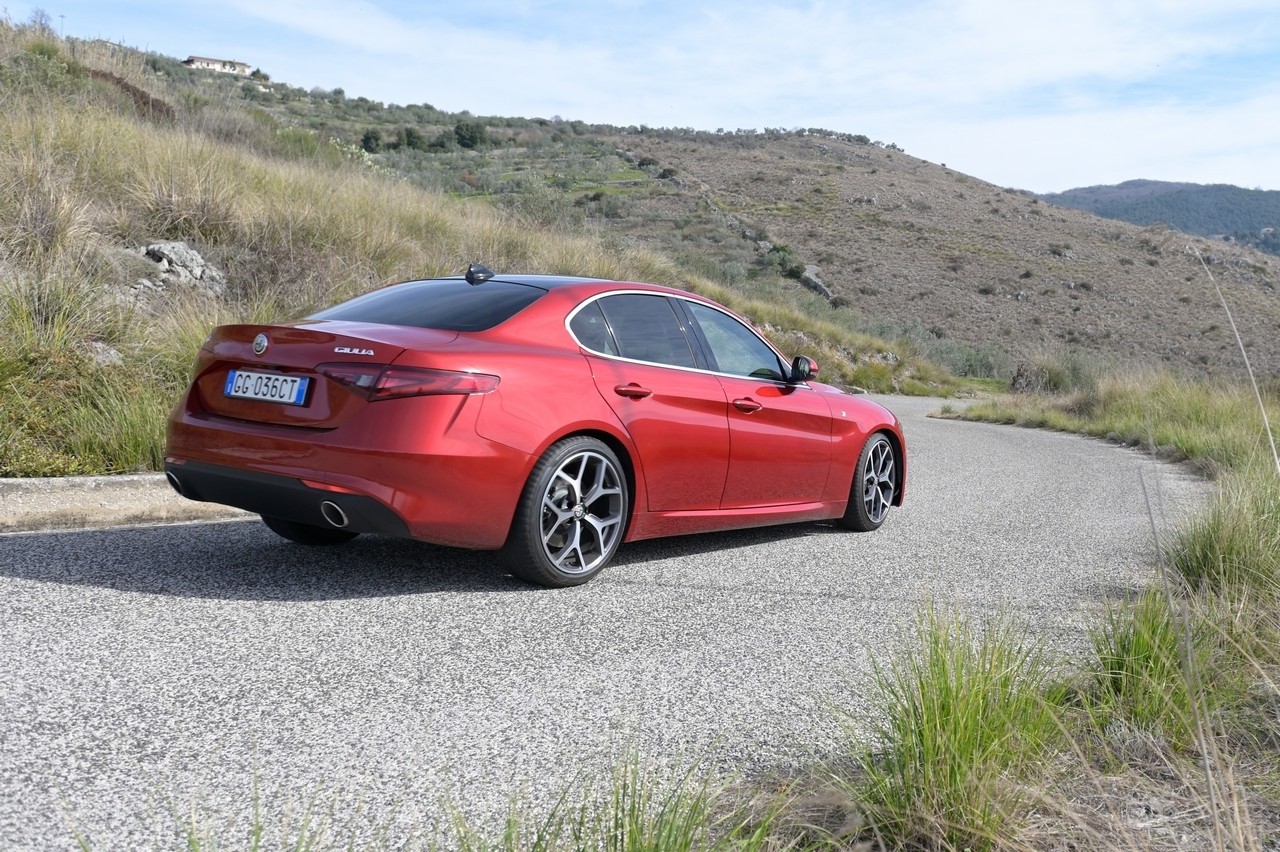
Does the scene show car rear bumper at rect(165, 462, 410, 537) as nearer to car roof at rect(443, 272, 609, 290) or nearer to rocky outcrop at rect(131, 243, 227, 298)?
car roof at rect(443, 272, 609, 290)

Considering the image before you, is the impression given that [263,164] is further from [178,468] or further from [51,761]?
[51,761]

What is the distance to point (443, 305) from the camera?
5500 millimetres

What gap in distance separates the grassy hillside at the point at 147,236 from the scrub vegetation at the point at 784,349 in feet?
0.10

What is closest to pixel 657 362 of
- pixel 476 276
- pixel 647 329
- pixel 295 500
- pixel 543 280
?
pixel 647 329

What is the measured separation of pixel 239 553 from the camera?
5.82 metres

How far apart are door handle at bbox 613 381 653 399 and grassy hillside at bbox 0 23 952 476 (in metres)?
3.29

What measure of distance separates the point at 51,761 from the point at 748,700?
2.12m

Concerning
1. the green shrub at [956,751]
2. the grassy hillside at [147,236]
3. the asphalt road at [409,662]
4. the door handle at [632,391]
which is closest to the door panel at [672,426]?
the door handle at [632,391]

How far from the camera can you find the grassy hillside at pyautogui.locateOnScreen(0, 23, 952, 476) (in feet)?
23.8

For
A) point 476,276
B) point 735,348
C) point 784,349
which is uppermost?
point 476,276

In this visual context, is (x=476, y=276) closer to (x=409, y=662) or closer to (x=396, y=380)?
(x=396, y=380)

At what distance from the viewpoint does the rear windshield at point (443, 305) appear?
208 inches

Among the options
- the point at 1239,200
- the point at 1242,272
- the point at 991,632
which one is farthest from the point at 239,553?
the point at 1239,200

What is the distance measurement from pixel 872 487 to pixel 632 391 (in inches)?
111
